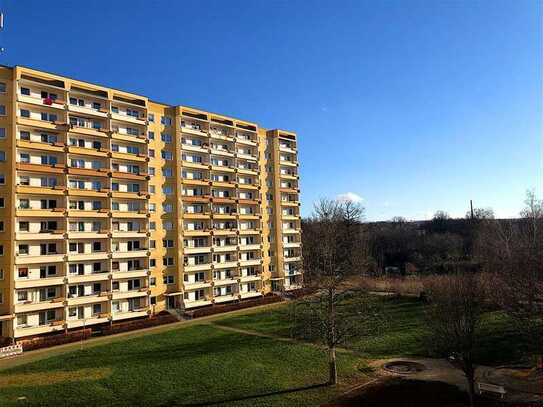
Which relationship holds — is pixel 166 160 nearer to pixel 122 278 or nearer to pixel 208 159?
pixel 208 159

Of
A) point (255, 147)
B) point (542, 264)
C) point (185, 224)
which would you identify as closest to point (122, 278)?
point (185, 224)

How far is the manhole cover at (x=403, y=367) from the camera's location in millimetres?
27625

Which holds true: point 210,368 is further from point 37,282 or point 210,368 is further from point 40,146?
point 40,146

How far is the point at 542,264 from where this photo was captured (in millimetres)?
25859

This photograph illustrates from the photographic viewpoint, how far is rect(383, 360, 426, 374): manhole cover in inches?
1088

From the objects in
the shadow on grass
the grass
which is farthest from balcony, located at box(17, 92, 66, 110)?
the shadow on grass

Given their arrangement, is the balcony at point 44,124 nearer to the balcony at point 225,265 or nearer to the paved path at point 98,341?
the paved path at point 98,341

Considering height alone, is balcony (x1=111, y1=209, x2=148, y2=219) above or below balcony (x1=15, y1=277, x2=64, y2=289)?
above

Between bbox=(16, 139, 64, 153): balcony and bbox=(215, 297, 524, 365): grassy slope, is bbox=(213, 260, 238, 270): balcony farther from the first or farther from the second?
bbox=(16, 139, 64, 153): balcony

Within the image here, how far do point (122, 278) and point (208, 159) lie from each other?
20.8 metres

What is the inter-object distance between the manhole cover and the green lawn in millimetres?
2283

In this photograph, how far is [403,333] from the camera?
38219 millimetres

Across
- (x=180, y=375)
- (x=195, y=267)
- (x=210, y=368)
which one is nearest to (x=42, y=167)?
(x=195, y=267)

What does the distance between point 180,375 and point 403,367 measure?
50.0 ft
